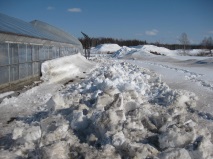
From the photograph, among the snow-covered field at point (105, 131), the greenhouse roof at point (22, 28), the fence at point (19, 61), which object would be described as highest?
the greenhouse roof at point (22, 28)

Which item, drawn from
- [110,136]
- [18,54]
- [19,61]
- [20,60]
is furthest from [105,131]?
[20,60]

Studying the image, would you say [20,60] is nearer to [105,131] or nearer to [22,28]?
[22,28]

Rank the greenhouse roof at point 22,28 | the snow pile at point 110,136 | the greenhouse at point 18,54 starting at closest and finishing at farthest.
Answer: the snow pile at point 110,136 < the greenhouse at point 18,54 < the greenhouse roof at point 22,28

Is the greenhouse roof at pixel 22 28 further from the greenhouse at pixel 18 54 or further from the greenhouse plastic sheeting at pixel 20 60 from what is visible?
the greenhouse plastic sheeting at pixel 20 60

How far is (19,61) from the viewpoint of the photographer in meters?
12.3

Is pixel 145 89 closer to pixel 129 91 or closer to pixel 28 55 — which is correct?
pixel 129 91

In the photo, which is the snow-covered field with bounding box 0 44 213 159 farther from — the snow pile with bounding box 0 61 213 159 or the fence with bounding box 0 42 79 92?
the fence with bounding box 0 42 79 92

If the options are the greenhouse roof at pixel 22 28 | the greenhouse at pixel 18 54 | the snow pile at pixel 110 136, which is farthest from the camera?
the greenhouse roof at pixel 22 28

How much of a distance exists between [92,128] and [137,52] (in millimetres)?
46506

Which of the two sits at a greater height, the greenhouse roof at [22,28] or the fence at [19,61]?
the greenhouse roof at [22,28]

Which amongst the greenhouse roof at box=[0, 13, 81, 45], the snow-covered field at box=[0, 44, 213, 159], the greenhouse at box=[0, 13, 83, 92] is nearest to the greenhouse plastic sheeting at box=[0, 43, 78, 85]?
the greenhouse at box=[0, 13, 83, 92]

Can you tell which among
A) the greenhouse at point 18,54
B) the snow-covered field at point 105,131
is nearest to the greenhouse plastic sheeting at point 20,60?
the greenhouse at point 18,54

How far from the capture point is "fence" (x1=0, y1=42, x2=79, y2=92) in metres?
10.6

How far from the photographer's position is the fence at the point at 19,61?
10.6 m
